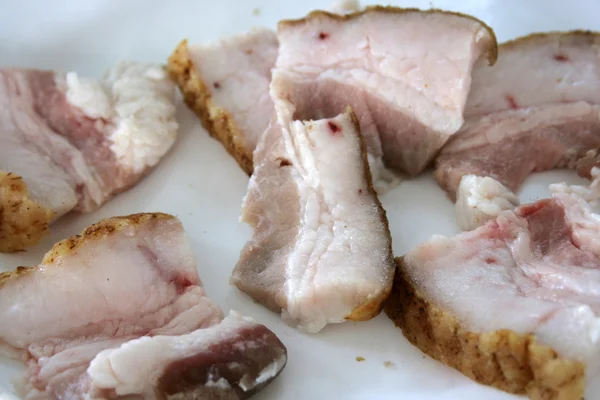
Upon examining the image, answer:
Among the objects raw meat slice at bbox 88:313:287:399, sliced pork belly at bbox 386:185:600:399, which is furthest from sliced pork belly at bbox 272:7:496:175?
raw meat slice at bbox 88:313:287:399

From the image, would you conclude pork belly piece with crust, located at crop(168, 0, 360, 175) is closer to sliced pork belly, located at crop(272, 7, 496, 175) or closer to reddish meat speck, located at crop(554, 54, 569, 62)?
sliced pork belly, located at crop(272, 7, 496, 175)

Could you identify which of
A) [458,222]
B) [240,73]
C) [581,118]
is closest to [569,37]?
[581,118]

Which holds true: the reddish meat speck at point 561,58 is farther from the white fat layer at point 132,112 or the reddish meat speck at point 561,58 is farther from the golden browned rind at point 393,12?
the white fat layer at point 132,112

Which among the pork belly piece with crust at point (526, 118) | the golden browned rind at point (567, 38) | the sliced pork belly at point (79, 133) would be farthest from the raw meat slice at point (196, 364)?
the golden browned rind at point (567, 38)

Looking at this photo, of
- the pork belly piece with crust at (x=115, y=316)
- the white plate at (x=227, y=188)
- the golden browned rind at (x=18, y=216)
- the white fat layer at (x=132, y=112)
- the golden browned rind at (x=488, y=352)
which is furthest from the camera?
the white fat layer at (x=132, y=112)

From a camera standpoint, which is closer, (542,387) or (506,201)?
(542,387)

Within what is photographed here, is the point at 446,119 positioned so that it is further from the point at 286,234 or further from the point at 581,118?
the point at 286,234
